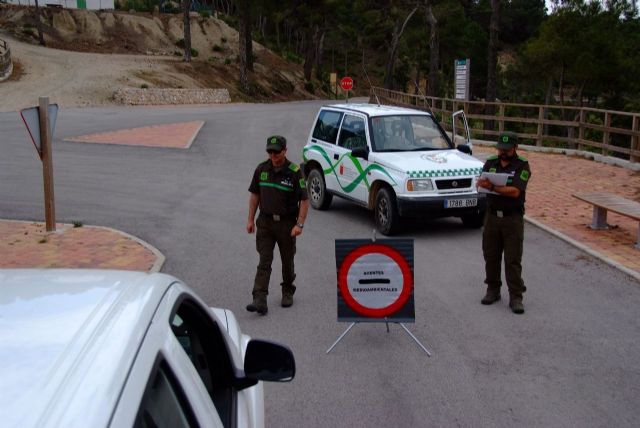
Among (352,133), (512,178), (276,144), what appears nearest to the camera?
(276,144)

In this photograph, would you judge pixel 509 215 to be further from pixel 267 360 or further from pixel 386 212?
pixel 267 360

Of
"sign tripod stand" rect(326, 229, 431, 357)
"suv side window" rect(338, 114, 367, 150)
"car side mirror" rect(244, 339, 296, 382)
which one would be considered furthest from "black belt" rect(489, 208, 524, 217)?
"car side mirror" rect(244, 339, 296, 382)

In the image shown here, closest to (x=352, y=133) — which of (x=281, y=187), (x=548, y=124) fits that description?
(x=281, y=187)

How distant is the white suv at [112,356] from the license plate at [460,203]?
28.8ft

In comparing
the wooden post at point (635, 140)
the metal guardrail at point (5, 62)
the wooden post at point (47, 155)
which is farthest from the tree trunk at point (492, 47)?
the metal guardrail at point (5, 62)

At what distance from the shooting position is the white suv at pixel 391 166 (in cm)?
1179

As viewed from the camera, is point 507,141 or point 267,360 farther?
point 507,141

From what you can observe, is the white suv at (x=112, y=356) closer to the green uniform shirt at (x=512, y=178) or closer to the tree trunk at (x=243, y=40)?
the green uniform shirt at (x=512, y=178)

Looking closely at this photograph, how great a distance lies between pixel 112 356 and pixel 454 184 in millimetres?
10436

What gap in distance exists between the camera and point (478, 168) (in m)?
12.1

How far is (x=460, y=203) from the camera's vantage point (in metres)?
11.9

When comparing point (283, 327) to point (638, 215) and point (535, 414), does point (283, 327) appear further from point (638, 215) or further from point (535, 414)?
point (638, 215)

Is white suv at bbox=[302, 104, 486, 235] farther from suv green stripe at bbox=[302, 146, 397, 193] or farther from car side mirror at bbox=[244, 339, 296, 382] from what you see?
car side mirror at bbox=[244, 339, 296, 382]

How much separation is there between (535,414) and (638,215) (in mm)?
6194
